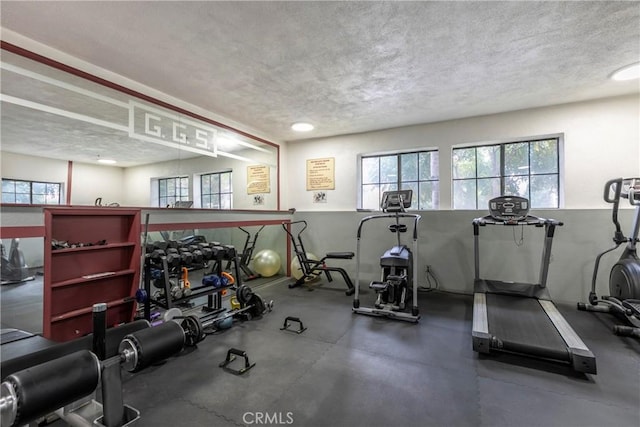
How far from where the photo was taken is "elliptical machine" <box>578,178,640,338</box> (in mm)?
3016

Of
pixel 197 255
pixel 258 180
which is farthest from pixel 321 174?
pixel 197 255

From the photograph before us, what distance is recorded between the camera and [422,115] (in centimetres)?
450

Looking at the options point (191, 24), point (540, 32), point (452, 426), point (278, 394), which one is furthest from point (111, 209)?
point (540, 32)

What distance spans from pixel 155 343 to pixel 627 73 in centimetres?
509

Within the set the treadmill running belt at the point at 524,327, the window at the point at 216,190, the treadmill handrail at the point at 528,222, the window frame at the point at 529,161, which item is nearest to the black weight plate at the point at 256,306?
the window at the point at 216,190

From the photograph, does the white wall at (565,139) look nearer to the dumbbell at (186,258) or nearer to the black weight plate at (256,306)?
the black weight plate at (256,306)

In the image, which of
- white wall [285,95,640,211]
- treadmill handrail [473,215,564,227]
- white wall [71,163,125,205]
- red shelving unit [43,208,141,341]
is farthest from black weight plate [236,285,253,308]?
treadmill handrail [473,215,564,227]

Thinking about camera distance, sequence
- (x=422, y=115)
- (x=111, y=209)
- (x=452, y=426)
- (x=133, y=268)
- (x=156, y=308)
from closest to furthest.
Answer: (x=452, y=426)
(x=111, y=209)
(x=133, y=268)
(x=156, y=308)
(x=422, y=115)

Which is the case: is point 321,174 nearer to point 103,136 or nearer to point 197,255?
point 197,255

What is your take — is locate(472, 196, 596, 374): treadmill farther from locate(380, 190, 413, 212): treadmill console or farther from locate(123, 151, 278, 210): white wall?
locate(123, 151, 278, 210): white wall

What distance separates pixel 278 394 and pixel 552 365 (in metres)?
2.34

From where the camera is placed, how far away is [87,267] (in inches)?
114

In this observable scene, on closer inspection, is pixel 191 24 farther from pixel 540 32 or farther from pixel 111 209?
pixel 540 32

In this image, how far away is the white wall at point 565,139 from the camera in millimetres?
3826
